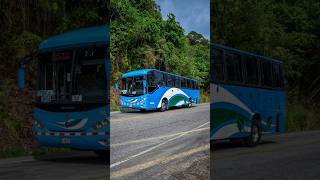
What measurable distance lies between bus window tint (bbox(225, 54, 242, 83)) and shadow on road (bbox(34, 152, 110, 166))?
333 centimetres

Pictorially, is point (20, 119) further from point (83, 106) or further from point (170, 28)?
point (170, 28)

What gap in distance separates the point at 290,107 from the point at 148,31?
25.1 metres

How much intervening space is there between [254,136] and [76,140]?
5.95m

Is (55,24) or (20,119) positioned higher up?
(55,24)

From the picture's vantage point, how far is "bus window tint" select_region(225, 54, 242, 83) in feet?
37.7

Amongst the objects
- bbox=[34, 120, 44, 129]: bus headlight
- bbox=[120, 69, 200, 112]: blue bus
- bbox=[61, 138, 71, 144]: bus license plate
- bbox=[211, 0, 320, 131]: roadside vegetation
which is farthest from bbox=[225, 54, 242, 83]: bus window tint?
bbox=[120, 69, 200, 112]: blue bus

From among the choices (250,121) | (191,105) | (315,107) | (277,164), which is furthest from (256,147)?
(315,107)

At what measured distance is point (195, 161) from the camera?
1882 millimetres

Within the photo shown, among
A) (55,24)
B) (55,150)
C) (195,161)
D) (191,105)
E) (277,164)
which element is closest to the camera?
(195,161)

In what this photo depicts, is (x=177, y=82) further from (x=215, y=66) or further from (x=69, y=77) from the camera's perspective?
(x=69, y=77)

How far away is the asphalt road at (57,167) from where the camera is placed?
27.1 feet

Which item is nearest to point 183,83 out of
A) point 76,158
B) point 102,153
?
point 102,153

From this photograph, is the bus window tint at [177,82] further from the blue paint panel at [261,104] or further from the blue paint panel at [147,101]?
the blue paint panel at [261,104]

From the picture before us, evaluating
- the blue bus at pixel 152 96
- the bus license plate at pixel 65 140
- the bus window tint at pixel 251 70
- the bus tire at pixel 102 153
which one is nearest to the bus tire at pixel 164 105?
the blue bus at pixel 152 96
